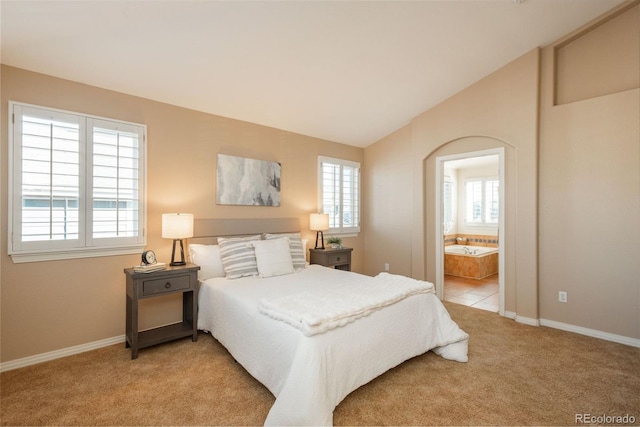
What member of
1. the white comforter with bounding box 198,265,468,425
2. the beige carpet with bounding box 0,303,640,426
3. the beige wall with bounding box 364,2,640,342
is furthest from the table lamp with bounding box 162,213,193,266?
the beige wall with bounding box 364,2,640,342

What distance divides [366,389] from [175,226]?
219cm

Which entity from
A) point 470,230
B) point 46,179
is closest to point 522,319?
point 470,230

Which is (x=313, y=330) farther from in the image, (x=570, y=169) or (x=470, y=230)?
(x=470, y=230)

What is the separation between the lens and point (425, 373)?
231 cm

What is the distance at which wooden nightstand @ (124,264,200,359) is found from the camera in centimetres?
255

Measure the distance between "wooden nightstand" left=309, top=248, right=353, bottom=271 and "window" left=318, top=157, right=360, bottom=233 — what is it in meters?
0.56

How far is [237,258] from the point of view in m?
3.11

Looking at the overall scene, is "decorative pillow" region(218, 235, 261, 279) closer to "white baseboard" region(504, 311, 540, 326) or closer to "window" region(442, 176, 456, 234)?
"white baseboard" region(504, 311, 540, 326)

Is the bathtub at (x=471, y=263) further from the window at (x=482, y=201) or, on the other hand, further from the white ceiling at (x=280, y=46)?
the white ceiling at (x=280, y=46)

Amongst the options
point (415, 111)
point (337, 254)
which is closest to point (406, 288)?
point (337, 254)

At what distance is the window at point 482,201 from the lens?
693cm

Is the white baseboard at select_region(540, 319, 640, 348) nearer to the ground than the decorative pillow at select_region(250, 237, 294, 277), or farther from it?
nearer to the ground

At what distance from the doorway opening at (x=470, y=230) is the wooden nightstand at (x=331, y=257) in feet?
4.41

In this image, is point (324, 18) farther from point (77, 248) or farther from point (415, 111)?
point (77, 248)
